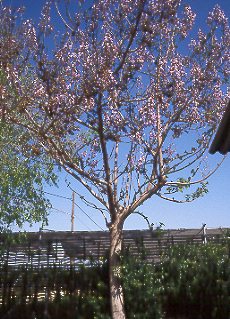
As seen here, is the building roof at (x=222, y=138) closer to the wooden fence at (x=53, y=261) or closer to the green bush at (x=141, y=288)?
the green bush at (x=141, y=288)

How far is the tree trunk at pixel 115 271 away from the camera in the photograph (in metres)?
11.2

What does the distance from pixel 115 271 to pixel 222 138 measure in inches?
197

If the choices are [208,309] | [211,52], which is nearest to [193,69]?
[211,52]

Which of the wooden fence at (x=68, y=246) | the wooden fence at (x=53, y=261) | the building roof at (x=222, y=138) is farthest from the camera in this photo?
the wooden fence at (x=68, y=246)

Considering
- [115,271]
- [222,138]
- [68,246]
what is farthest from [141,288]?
[222,138]

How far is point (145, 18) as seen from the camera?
11.2 metres

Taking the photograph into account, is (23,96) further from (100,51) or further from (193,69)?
(193,69)

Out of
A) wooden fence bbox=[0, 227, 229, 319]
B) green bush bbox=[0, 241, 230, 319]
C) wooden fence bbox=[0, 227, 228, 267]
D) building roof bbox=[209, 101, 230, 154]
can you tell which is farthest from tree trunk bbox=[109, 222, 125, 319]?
building roof bbox=[209, 101, 230, 154]

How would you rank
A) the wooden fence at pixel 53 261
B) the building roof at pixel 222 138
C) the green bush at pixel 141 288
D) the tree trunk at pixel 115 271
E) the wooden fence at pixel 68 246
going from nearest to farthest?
the building roof at pixel 222 138 → the tree trunk at pixel 115 271 → the green bush at pixel 141 288 → the wooden fence at pixel 53 261 → the wooden fence at pixel 68 246

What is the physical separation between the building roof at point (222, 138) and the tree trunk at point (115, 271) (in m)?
4.32

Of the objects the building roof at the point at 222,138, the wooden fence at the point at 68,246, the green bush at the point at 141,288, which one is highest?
the building roof at the point at 222,138

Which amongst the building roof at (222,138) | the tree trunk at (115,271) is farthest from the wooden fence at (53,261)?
the building roof at (222,138)

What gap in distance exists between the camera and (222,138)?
736 centimetres

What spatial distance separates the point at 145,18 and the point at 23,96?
2674 millimetres
